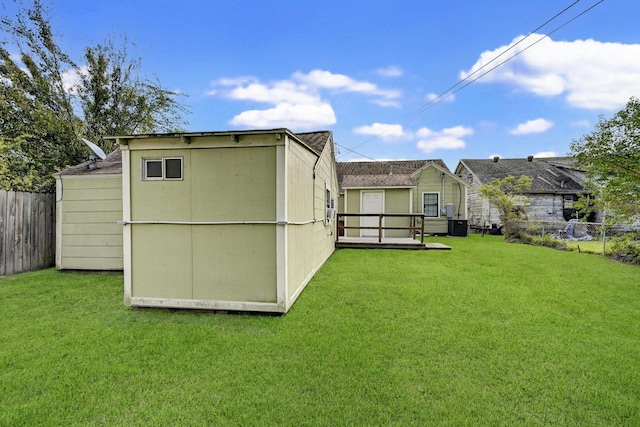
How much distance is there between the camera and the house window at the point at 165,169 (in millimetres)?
4273

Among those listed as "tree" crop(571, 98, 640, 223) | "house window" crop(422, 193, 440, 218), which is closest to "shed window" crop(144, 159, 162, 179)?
"tree" crop(571, 98, 640, 223)

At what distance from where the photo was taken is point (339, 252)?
9711mm

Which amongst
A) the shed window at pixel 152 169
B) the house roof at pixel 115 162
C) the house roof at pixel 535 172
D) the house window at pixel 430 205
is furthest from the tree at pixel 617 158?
the house roof at pixel 535 172

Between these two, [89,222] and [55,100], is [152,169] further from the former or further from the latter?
[55,100]

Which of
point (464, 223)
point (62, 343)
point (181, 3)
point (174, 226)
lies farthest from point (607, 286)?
point (181, 3)

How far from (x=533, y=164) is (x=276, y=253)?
2386 cm

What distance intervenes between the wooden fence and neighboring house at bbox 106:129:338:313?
424cm

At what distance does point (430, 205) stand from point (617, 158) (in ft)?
29.7

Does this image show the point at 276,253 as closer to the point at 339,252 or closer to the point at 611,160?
the point at 339,252

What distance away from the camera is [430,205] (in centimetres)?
1667

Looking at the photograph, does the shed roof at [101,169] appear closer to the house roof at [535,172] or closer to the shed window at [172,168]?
the shed window at [172,168]

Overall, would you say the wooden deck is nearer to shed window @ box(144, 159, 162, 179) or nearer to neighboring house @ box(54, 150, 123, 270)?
neighboring house @ box(54, 150, 123, 270)

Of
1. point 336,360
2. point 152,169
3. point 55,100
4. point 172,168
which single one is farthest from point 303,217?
point 55,100

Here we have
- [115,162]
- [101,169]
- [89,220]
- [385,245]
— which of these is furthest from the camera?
[385,245]
